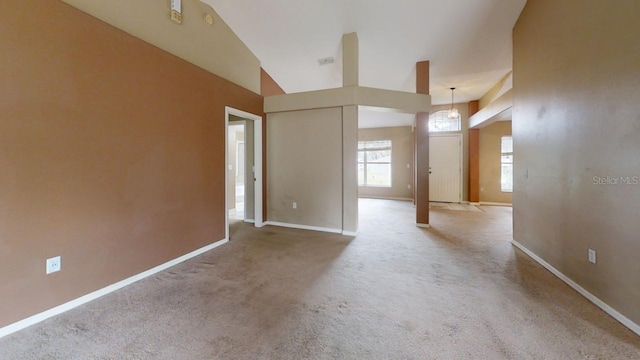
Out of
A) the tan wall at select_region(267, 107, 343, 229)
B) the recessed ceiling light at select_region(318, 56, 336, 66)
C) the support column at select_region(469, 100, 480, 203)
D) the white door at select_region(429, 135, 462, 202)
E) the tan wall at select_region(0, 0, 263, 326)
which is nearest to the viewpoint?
the tan wall at select_region(0, 0, 263, 326)

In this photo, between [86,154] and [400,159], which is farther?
[400,159]

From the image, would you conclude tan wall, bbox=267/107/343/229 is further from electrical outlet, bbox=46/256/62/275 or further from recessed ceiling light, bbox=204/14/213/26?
electrical outlet, bbox=46/256/62/275

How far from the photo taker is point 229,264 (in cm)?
276

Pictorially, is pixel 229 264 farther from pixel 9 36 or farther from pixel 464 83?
pixel 464 83

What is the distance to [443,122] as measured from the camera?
726 centimetres

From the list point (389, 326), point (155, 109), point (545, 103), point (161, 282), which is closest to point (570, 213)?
point (545, 103)

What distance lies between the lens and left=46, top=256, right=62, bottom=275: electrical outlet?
1.82 meters

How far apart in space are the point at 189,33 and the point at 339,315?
3.92 m

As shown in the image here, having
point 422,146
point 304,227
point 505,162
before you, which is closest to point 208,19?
point 304,227

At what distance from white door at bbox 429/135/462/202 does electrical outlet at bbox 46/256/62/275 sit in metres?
7.96

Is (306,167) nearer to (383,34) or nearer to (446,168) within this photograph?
(383,34)

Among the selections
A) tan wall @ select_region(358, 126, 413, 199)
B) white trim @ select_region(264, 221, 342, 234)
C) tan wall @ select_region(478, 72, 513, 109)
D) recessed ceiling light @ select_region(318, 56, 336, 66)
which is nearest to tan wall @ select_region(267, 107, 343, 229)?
white trim @ select_region(264, 221, 342, 234)

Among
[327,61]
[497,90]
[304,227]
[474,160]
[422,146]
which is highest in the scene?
[327,61]

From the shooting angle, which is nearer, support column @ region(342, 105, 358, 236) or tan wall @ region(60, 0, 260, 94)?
tan wall @ region(60, 0, 260, 94)
